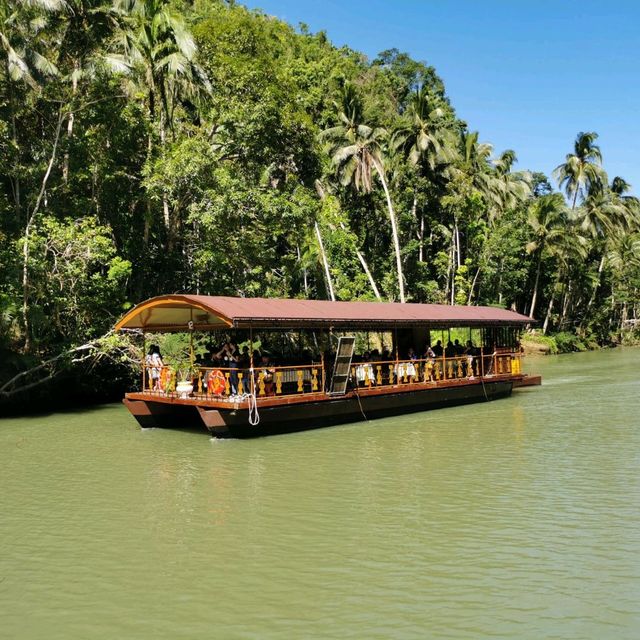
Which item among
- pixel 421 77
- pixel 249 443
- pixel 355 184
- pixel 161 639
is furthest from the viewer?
pixel 421 77

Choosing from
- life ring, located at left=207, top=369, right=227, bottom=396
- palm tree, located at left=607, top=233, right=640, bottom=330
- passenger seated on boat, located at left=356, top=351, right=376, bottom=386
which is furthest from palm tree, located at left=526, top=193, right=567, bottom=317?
life ring, located at left=207, top=369, right=227, bottom=396

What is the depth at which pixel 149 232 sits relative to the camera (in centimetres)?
2455

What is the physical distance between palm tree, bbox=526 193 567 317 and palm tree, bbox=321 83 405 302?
15.6 meters

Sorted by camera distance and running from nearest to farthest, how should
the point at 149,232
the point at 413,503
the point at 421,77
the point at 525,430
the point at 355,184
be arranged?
the point at 413,503
the point at 525,430
the point at 149,232
the point at 355,184
the point at 421,77

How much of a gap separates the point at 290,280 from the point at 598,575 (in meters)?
23.5

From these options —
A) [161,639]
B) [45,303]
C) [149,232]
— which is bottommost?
[161,639]

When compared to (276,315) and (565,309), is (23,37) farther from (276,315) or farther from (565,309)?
(565,309)

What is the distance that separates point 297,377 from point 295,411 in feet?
3.48

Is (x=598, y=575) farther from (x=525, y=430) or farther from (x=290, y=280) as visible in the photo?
(x=290, y=280)

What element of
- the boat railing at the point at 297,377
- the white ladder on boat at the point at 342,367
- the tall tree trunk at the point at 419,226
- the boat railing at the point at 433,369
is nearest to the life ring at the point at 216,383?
the boat railing at the point at 297,377

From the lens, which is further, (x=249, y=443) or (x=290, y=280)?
(x=290, y=280)

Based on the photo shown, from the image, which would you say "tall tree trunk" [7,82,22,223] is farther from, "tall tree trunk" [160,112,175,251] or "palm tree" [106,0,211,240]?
"tall tree trunk" [160,112,175,251]

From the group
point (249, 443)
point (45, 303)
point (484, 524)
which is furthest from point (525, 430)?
point (45, 303)

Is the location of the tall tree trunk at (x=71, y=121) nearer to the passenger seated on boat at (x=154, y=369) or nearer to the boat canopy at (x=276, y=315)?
the boat canopy at (x=276, y=315)
